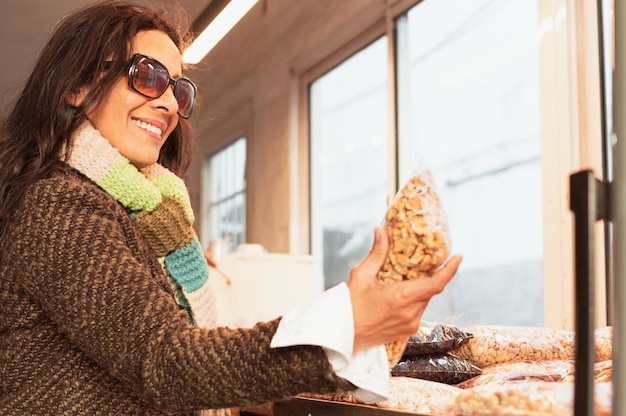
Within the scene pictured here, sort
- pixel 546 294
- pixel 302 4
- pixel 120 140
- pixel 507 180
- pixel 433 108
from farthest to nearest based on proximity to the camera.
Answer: pixel 302 4
pixel 433 108
pixel 507 180
pixel 546 294
pixel 120 140

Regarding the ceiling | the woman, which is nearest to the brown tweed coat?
the woman

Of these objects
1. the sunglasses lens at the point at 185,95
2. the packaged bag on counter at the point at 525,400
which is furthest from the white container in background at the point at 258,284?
the packaged bag on counter at the point at 525,400

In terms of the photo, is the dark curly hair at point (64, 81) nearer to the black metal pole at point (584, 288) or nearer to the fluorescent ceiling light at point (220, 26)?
the black metal pole at point (584, 288)

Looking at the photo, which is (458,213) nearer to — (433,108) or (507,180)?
(507,180)

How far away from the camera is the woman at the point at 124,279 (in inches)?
32.1

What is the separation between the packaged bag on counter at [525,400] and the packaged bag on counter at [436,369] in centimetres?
43

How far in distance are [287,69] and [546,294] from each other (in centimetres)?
292

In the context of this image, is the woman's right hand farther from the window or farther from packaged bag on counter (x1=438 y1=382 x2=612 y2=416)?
the window

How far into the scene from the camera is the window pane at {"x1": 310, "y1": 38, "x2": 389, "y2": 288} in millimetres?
4316

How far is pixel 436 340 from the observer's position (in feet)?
4.54

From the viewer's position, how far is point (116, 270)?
96 centimetres

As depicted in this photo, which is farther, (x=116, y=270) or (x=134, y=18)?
(x=134, y=18)

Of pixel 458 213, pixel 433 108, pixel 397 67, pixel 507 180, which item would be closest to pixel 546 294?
pixel 507 180

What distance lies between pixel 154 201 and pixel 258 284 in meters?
2.66
